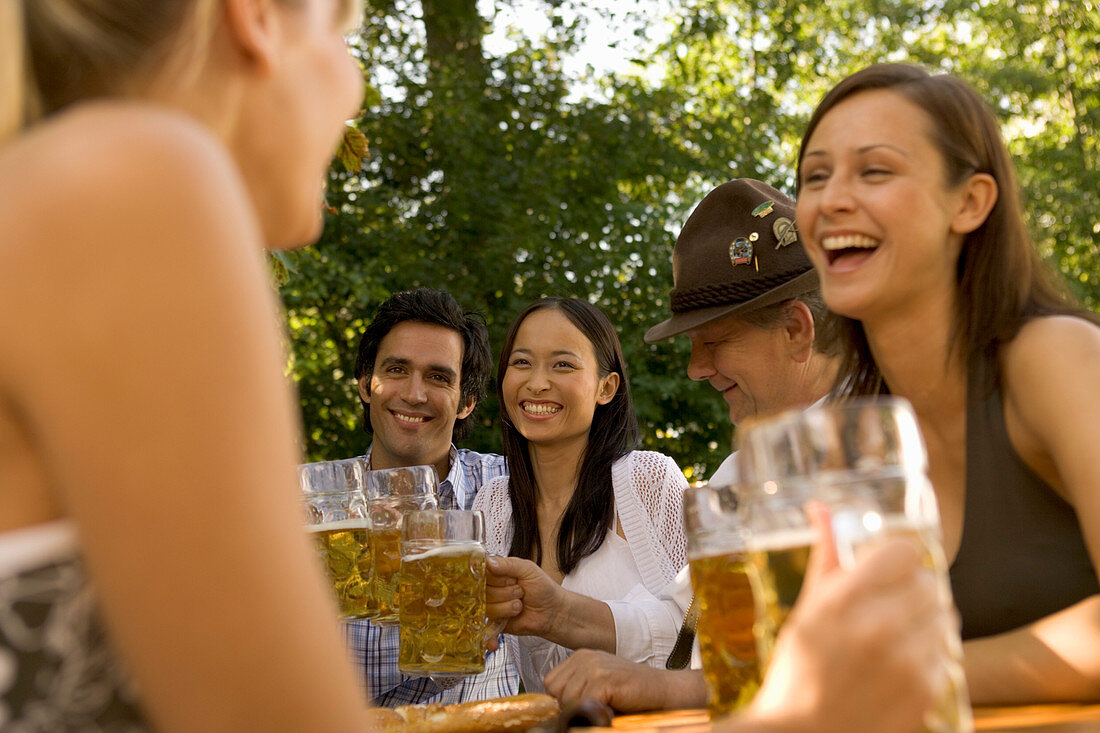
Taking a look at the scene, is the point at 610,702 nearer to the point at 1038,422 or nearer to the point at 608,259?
the point at 1038,422

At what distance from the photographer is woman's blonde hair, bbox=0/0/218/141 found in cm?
87

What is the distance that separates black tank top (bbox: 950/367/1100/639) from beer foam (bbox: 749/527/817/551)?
0.83 m

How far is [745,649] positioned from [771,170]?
33.8 ft

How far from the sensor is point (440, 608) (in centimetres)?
215

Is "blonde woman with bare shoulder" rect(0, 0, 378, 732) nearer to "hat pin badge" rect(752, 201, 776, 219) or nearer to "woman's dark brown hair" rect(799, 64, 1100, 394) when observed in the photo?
"woman's dark brown hair" rect(799, 64, 1100, 394)

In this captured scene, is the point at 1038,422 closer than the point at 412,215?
Yes

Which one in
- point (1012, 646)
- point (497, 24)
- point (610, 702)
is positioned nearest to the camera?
point (1012, 646)

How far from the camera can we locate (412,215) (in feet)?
36.1

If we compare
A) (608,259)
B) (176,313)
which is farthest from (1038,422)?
(608,259)

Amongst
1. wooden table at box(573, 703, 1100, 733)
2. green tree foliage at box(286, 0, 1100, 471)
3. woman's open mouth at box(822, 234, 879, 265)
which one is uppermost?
green tree foliage at box(286, 0, 1100, 471)

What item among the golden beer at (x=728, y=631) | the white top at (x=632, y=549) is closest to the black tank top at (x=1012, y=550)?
the golden beer at (x=728, y=631)

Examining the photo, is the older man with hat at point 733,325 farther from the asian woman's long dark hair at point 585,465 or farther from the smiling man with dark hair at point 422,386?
the smiling man with dark hair at point 422,386

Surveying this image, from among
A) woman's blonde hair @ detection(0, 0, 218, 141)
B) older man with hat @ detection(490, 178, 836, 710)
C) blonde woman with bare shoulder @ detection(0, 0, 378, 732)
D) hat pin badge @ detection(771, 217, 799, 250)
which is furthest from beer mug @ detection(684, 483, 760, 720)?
hat pin badge @ detection(771, 217, 799, 250)

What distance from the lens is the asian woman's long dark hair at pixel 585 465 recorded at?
4184 millimetres
